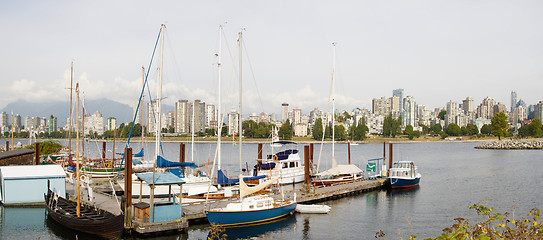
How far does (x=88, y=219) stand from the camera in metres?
20.9

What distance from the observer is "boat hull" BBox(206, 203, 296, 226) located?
22.7 metres

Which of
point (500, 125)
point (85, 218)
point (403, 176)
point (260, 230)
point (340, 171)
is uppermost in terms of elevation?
point (500, 125)

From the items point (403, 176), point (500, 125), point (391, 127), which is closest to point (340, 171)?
point (403, 176)

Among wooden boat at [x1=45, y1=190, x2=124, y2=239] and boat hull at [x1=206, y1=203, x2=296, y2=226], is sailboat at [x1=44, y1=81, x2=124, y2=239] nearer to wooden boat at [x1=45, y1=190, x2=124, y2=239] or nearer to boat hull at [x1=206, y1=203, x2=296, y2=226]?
wooden boat at [x1=45, y1=190, x2=124, y2=239]

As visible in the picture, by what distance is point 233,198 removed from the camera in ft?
93.1

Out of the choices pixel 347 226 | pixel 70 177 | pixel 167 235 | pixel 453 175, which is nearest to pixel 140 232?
pixel 167 235

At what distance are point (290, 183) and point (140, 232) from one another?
2342cm

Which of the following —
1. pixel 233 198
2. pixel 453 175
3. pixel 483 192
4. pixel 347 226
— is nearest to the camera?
pixel 347 226

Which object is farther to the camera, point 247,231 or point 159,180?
point 247,231

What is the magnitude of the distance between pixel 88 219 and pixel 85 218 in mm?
494

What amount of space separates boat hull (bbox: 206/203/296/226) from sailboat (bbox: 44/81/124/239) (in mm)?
4923

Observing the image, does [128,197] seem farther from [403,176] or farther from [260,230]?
[403,176]

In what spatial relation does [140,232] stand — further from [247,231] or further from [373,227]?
[373,227]

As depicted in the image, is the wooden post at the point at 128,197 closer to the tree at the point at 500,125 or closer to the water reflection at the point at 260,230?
the water reflection at the point at 260,230
